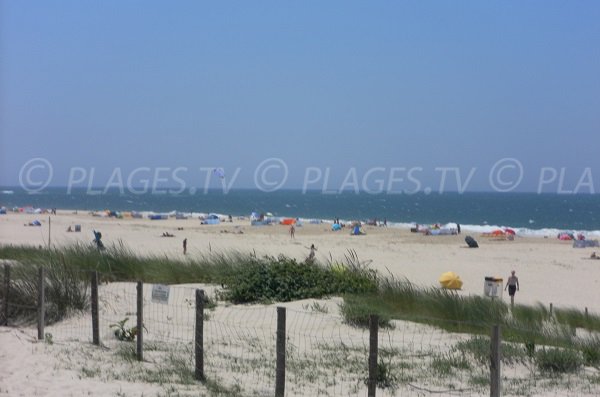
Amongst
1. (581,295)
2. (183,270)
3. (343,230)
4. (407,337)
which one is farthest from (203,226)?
(407,337)

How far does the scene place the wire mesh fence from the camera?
313 inches

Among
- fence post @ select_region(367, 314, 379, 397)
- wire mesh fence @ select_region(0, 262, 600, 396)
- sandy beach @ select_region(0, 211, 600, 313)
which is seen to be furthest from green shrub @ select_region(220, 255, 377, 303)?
sandy beach @ select_region(0, 211, 600, 313)

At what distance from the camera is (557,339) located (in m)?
10.4

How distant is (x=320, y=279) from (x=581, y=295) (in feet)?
41.0

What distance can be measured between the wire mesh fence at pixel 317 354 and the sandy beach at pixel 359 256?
0.55 metres

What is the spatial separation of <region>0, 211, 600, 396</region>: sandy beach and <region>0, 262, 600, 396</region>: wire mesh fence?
0.55 m

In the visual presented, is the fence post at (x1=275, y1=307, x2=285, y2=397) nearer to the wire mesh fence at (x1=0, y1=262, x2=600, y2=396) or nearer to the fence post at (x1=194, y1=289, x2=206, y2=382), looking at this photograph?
the wire mesh fence at (x1=0, y1=262, x2=600, y2=396)

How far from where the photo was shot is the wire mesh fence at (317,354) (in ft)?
26.0

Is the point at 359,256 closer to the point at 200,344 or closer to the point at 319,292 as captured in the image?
the point at 319,292

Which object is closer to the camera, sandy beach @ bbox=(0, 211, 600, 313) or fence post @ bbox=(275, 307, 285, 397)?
fence post @ bbox=(275, 307, 285, 397)

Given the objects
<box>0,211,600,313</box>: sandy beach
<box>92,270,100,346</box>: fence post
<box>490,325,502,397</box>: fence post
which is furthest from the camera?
<box>0,211,600,313</box>: sandy beach

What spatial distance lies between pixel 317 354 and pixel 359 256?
81.7 feet

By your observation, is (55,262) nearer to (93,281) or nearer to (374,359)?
(93,281)

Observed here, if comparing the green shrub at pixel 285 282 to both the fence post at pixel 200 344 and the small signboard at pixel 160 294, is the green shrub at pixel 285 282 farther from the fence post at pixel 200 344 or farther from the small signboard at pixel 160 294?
the fence post at pixel 200 344
